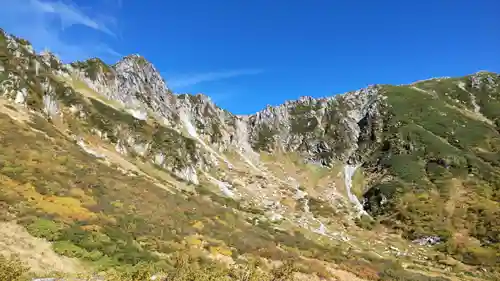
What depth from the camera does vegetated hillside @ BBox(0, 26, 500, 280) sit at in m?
38.8

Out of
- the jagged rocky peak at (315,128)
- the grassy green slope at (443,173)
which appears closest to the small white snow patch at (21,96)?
the grassy green slope at (443,173)

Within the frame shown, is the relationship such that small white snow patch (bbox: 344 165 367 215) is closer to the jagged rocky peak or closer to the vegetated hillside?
the vegetated hillside

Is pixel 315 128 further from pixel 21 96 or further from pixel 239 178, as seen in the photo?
pixel 21 96

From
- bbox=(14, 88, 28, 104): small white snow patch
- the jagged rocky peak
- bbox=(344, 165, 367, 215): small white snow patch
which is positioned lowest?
bbox=(14, 88, 28, 104): small white snow patch

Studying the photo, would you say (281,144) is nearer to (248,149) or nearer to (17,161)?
(248,149)

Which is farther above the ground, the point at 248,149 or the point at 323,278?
the point at 248,149

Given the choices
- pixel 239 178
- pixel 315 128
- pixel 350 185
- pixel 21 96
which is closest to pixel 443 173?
pixel 350 185

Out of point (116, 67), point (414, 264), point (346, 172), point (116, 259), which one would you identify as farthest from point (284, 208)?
point (116, 67)

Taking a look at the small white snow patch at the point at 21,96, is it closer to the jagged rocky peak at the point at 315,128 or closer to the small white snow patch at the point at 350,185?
the small white snow patch at the point at 350,185

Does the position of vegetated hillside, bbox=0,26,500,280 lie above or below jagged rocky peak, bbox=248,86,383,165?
below

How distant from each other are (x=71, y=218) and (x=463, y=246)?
8560 centimetres

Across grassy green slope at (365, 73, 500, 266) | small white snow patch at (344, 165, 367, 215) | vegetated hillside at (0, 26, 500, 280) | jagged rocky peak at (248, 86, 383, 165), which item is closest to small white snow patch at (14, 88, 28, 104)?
vegetated hillside at (0, 26, 500, 280)

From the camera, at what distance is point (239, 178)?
119m

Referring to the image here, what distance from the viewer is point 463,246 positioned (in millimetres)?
84375
